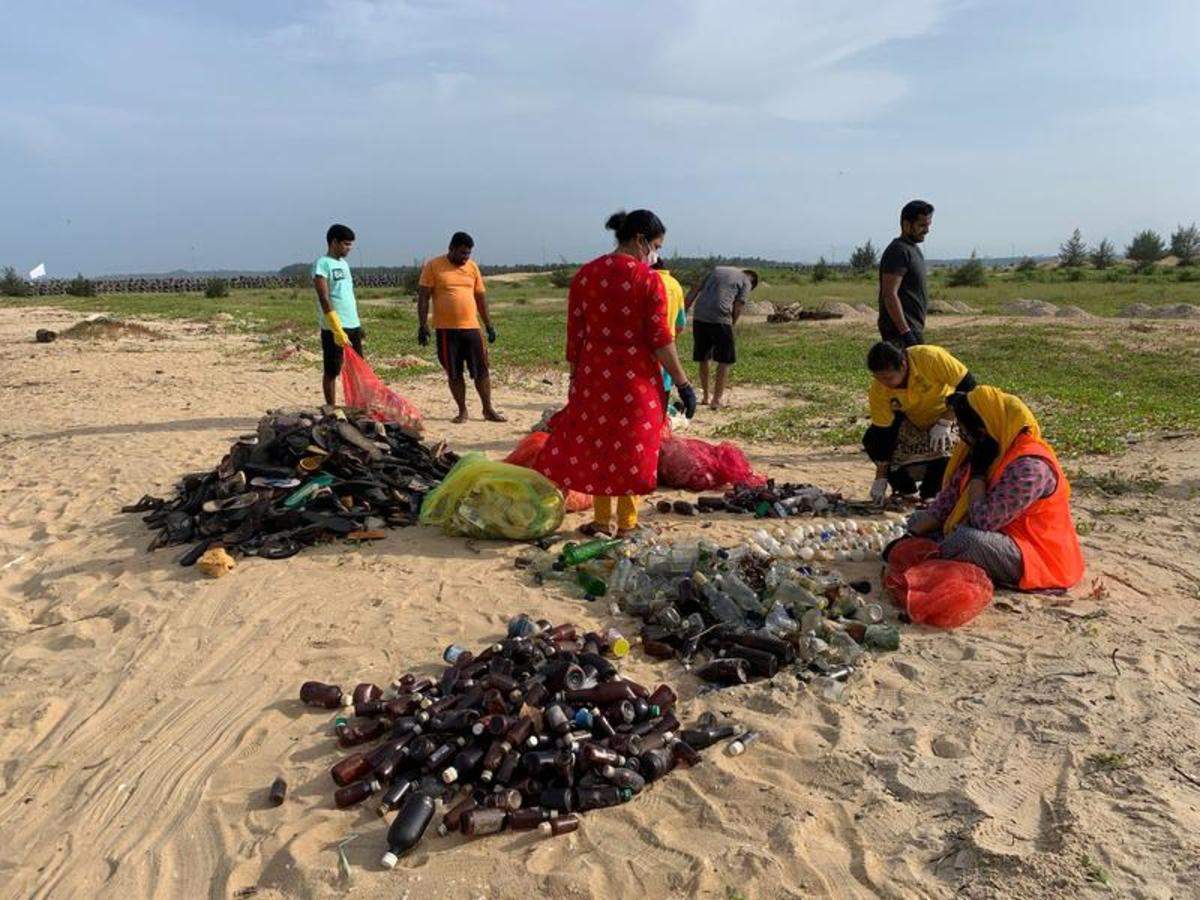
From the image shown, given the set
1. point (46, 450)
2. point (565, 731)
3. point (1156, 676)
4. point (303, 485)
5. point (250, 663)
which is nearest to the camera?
point (565, 731)

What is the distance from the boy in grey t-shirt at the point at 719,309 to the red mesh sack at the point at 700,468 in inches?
122

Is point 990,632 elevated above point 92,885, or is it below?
above

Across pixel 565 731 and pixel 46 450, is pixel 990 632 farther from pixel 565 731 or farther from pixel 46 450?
pixel 46 450

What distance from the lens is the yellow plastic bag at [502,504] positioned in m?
5.34

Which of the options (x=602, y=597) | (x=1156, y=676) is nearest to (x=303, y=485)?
(x=602, y=597)

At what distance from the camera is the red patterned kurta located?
16.0 ft

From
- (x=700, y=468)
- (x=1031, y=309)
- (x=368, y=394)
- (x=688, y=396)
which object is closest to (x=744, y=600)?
(x=688, y=396)

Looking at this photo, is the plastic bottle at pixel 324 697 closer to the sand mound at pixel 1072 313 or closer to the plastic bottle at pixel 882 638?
the plastic bottle at pixel 882 638

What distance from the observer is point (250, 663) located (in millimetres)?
3961

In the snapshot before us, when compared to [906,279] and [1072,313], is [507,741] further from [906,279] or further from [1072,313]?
[1072,313]

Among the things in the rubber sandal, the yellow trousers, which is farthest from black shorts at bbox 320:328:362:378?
the yellow trousers

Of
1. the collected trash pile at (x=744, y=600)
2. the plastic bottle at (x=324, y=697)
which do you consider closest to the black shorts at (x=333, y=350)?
the collected trash pile at (x=744, y=600)

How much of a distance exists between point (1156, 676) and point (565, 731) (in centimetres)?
243

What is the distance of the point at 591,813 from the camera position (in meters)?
2.87
